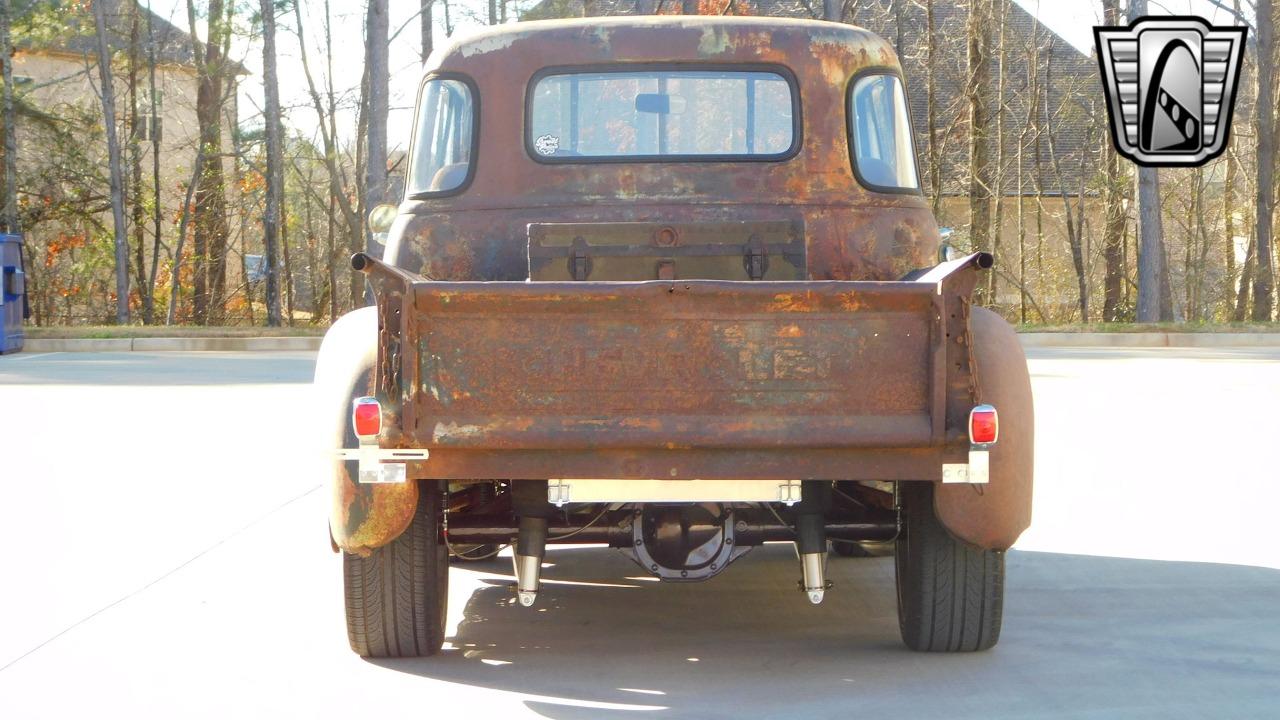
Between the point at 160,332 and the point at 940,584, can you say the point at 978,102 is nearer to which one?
the point at 160,332

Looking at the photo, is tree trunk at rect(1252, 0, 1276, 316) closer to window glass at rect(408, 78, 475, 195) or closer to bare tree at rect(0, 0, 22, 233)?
bare tree at rect(0, 0, 22, 233)

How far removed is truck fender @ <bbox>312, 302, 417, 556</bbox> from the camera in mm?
4641

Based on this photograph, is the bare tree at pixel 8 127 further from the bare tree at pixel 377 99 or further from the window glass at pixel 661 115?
the window glass at pixel 661 115

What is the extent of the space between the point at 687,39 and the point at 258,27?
29.5 metres

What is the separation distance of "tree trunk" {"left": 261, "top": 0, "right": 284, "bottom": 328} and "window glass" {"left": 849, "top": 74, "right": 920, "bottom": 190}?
25.2 m

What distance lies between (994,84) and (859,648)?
35.9 meters

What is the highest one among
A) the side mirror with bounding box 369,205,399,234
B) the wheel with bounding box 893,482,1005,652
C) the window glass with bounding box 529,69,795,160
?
the window glass with bounding box 529,69,795,160

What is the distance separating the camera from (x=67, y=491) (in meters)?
9.08

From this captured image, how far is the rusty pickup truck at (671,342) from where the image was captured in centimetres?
449

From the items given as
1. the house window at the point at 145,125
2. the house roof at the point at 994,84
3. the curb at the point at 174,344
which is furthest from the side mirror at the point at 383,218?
the house window at the point at 145,125

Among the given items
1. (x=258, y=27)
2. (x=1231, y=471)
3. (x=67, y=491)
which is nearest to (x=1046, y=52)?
(x=258, y=27)

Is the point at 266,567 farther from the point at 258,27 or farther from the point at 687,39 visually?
the point at 258,27

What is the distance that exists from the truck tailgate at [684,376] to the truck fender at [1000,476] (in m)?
0.18

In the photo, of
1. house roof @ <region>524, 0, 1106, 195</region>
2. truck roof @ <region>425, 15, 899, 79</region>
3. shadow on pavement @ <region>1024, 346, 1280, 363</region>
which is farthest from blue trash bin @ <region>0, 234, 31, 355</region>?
Result: truck roof @ <region>425, 15, 899, 79</region>
